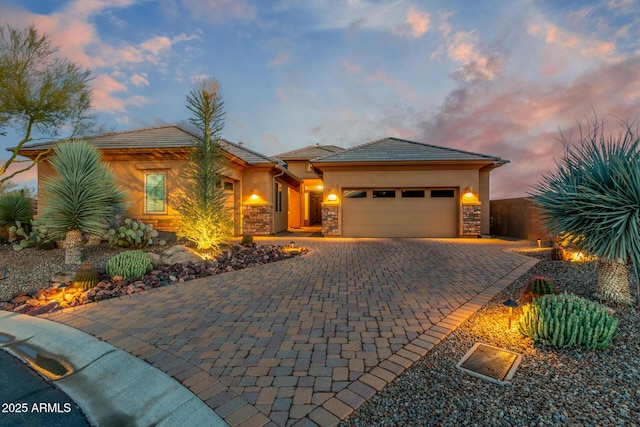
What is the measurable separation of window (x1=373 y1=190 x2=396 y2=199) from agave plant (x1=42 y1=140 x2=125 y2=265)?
9.95m

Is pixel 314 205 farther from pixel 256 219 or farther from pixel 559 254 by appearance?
pixel 559 254

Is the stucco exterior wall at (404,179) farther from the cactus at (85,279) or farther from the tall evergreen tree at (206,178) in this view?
the cactus at (85,279)

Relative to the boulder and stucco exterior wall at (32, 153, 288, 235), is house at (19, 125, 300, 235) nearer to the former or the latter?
stucco exterior wall at (32, 153, 288, 235)

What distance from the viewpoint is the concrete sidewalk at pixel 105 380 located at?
2023mm

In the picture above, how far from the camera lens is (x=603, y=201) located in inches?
147

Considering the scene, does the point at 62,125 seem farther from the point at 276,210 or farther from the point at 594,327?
the point at 594,327

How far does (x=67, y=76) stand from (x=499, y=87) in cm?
1622

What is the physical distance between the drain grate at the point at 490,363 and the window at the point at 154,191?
11.5 meters

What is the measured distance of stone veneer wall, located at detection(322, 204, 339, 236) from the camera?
1303cm

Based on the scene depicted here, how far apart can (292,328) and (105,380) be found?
1.80 meters

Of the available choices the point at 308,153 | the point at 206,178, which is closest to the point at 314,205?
the point at 308,153

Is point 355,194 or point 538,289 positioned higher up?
point 355,194

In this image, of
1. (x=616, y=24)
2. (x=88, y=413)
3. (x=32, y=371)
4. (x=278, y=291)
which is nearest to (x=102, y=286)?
(x=32, y=371)

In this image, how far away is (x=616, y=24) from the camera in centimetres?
666
